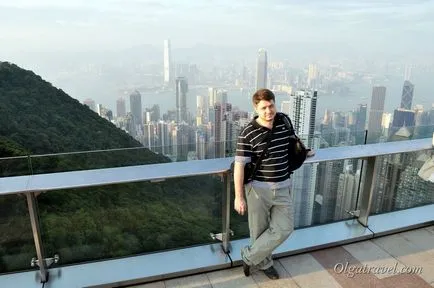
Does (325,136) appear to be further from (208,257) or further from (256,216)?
(208,257)

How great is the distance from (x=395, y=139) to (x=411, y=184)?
584 millimetres

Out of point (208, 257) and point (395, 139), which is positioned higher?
point (395, 139)

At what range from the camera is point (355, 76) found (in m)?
20.8

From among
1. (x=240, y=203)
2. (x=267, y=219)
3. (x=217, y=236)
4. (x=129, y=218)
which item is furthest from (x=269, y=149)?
(x=129, y=218)

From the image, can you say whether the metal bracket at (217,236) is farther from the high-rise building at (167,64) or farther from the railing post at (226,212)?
the high-rise building at (167,64)

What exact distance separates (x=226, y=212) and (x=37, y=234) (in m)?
1.45

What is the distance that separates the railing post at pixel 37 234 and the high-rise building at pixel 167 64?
24292 millimetres

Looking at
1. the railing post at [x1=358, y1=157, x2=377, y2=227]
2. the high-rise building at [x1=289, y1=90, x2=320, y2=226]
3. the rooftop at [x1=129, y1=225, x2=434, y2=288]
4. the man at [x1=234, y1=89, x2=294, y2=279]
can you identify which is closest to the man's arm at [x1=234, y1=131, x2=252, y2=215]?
the man at [x1=234, y1=89, x2=294, y2=279]

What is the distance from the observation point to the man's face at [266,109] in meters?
2.29

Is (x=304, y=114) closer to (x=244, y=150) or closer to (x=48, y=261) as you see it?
(x=244, y=150)

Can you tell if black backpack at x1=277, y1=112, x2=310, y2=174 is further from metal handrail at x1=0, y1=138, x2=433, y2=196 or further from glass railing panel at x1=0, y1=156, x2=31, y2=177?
glass railing panel at x1=0, y1=156, x2=31, y2=177

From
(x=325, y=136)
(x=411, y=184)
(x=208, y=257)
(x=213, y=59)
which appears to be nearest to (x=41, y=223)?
(x=208, y=257)

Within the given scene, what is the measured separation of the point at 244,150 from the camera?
234cm

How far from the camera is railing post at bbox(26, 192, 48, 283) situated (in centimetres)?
240
